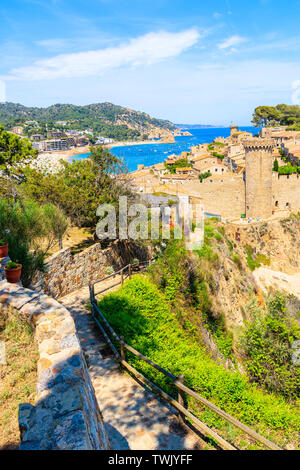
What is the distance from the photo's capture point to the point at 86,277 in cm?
1303

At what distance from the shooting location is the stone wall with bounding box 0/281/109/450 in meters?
2.63

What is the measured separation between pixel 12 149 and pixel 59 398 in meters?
22.0

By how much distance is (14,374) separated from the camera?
4.25 metres

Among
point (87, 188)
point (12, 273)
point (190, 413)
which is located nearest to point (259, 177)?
point (87, 188)

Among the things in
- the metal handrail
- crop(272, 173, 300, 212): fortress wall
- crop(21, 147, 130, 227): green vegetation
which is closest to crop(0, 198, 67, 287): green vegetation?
crop(21, 147, 130, 227): green vegetation

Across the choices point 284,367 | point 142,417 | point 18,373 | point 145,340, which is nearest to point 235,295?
point 284,367

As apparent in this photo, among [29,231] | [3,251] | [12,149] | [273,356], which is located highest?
[12,149]

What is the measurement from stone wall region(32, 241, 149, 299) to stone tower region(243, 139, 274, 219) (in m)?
18.1

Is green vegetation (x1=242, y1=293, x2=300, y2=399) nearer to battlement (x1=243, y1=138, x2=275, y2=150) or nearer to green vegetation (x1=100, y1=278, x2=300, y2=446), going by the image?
green vegetation (x1=100, y1=278, x2=300, y2=446)

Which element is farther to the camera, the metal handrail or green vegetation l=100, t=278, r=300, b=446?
green vegetation l=100, t=278, r=300, b=446

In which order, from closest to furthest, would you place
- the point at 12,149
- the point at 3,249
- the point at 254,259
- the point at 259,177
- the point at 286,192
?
the point at 3,249, the point at 12,149, the point at 254,259, the point at 259,177, the point at 286,192

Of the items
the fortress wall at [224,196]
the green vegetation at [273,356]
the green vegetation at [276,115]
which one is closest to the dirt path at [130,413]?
the green vegetation at [273,356]

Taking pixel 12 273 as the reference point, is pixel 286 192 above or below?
above

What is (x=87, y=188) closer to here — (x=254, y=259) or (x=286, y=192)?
(x=254, y=259)
